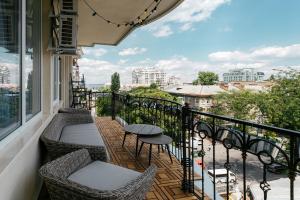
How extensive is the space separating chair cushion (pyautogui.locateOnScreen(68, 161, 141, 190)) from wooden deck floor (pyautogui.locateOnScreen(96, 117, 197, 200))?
0.66m

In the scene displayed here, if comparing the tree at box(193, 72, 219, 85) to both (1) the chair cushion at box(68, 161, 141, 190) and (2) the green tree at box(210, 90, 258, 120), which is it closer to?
(2) the green tree at box(210, 90, 258, 120)

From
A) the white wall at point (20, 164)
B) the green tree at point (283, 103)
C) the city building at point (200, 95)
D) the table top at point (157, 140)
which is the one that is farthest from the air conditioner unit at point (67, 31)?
the city building at point (200, 95)

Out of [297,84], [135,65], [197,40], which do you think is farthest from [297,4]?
[135,65]

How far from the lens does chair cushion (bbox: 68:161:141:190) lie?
59.3 inches

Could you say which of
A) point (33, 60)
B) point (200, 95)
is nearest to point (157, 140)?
point (33, 60)

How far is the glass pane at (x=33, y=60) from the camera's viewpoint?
1885 mm

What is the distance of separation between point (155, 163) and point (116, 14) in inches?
107

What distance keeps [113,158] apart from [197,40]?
57620mm

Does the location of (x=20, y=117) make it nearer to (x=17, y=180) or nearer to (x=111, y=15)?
(x=17, y=180)

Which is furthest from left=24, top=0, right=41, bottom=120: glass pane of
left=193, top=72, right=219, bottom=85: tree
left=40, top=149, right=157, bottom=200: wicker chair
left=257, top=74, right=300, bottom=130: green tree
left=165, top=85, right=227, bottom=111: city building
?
left=193, top=72, right=219, bottom=85: tree

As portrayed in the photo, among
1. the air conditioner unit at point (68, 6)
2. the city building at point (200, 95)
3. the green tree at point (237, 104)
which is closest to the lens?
the air conditioner unit at point (68, 6)

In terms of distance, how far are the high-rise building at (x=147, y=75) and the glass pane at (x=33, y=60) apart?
59.5 m

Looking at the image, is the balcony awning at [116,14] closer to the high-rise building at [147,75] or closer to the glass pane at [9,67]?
the glass pane at [9,67]

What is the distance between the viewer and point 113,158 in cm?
340
